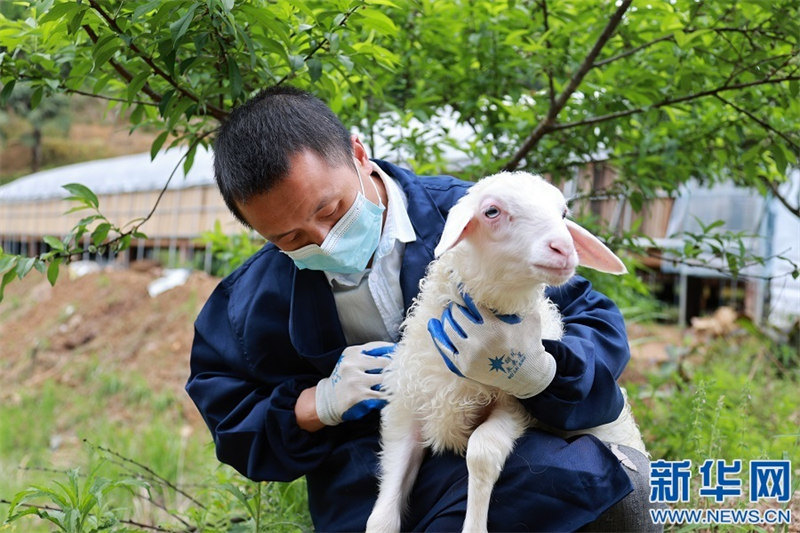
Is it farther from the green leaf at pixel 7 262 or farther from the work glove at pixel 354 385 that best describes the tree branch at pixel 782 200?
the green leaf at pixel 7 262

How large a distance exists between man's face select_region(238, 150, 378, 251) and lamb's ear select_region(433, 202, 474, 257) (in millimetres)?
436

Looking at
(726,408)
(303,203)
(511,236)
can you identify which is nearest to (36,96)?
(303,203)

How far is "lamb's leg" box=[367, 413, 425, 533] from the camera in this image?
2020 millimetres

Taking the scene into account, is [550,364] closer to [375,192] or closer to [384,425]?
[384,425]

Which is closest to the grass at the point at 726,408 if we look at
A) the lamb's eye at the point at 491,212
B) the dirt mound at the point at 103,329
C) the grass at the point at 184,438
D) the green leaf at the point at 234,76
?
the grass at the point at 184,438

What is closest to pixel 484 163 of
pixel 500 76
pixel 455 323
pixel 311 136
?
pixel 500 76

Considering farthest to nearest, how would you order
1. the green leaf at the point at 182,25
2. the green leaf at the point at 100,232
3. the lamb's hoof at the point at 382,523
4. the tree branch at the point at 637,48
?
1. the tree branch at the point at 637,48
2. the green leaf at the point at 100,232
3. the lamb's hoof at the point at 382,523
4. the green leaf at the point at 182,25

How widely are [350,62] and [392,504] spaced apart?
1.28m

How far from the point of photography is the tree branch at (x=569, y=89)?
2.72 meters

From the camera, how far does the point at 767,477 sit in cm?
253

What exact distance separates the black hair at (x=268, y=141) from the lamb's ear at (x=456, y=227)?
50 centimetres

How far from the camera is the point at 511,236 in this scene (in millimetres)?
1694

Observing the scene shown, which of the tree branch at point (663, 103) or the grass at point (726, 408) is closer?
the grass at point (726, 408)

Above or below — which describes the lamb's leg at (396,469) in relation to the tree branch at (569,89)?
below
